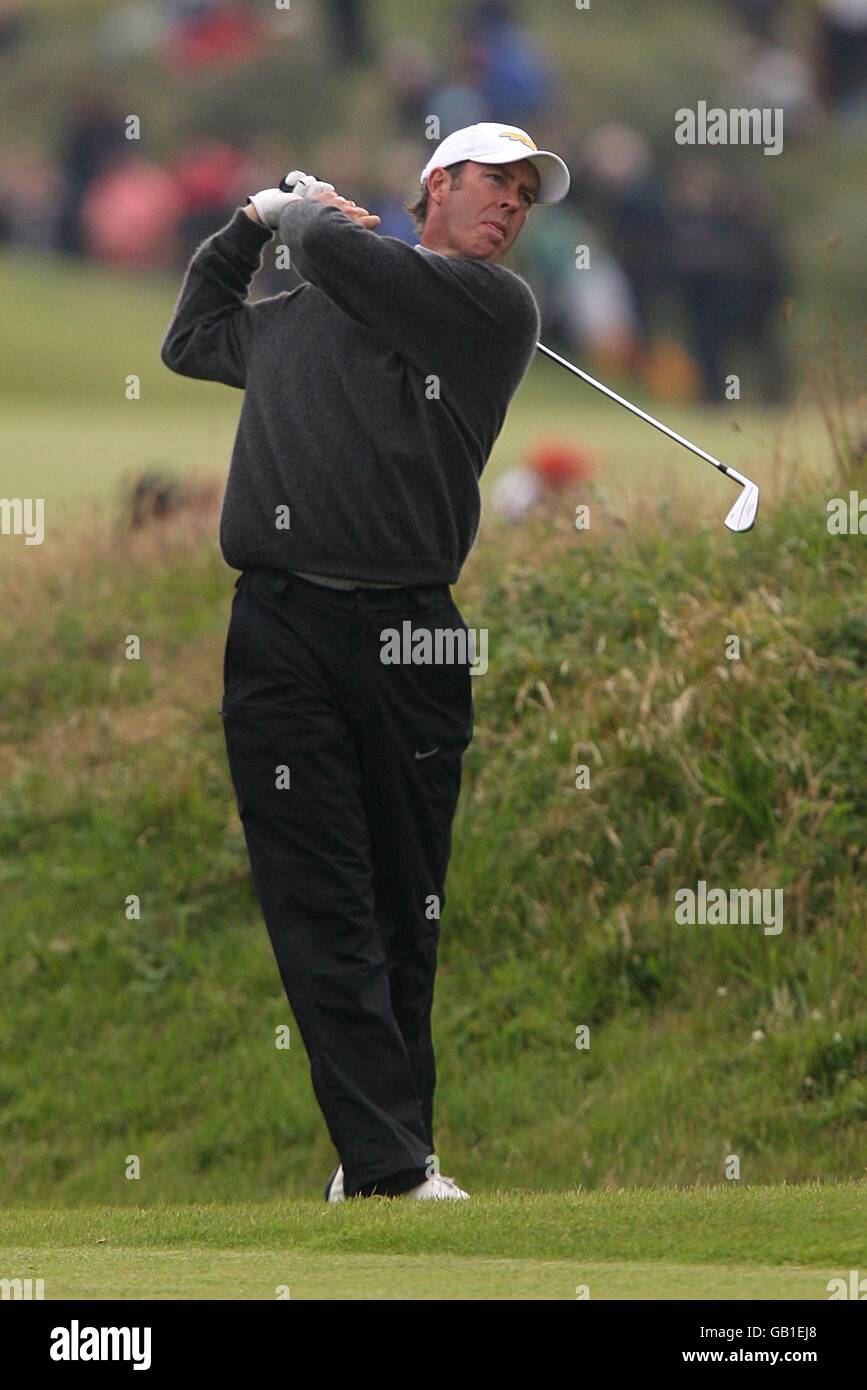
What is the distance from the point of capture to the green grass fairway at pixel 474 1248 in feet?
14.1

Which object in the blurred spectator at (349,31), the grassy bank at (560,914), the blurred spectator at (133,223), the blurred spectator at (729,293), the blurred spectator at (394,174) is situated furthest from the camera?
the blurred spectator at (349,31)

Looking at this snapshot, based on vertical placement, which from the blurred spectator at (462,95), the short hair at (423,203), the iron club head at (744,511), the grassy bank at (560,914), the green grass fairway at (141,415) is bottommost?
the grassy bank at (560,914)

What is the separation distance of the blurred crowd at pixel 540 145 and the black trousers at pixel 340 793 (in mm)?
16304

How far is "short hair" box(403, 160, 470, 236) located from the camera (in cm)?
567

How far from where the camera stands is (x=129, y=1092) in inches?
319

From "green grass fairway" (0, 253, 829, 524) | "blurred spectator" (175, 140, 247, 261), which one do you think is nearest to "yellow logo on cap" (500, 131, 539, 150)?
"green grass fairway" (0, 253, 829, 524)

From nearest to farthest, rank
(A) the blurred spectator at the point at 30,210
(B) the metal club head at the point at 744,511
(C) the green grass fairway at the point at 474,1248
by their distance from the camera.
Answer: (C) the green grass fairway at the point at 474,1248 → (B) the metal club head at the point at 744,511 → (A) the blurred spectator at the point at 30,210

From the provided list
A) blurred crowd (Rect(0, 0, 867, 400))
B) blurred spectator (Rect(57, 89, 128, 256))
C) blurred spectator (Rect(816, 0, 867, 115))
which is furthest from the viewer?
blurred spectator (Rect(816, 0, 867, 115))

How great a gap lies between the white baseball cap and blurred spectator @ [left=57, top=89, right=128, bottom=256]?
26392 mm

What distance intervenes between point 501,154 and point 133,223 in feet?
86.9

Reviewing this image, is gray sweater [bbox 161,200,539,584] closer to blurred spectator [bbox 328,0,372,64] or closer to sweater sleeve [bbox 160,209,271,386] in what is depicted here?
sweater sleeve [bbox 160,209,271,386]

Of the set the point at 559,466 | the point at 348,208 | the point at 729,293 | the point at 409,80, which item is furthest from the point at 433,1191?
the point at 409,80

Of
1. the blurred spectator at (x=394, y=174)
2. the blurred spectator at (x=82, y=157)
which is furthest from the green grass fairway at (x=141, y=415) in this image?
the blurred spectator at (x=394, y=174)

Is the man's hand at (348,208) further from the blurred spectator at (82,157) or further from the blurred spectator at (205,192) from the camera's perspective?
the blurred spectator at (82,157)
